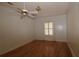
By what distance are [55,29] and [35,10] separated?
44 cm

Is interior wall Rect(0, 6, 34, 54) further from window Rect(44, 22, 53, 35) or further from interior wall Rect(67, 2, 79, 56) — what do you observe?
interior wall Rect(67, 2, 79, 56)

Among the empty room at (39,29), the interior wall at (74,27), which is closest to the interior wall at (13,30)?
the empty room at (39,29)

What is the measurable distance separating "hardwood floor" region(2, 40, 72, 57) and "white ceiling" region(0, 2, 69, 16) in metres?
0.46

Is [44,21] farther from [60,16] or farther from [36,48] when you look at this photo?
[36,48]

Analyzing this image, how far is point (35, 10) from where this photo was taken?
2.05 m

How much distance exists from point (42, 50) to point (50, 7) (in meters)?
0.68

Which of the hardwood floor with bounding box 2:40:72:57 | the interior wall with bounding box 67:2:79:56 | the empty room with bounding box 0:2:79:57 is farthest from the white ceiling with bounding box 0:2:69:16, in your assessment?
the hardwood floor with bounding box 2:40:72:57

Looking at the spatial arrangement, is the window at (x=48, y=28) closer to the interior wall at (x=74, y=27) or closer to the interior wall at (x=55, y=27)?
the interior wall at (x=55, y=27)

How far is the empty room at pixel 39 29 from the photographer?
202cm

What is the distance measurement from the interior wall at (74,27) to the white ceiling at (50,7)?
0.36 feet

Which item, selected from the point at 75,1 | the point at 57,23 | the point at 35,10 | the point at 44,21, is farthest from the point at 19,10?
the point at 75,1

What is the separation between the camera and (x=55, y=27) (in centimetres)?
207

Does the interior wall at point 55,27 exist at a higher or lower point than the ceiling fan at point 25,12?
lower

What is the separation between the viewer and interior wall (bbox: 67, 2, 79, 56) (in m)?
2.01
